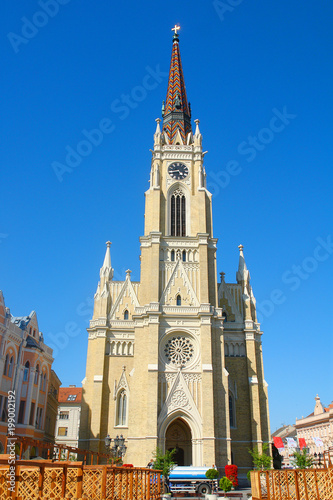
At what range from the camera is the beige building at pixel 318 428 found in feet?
232

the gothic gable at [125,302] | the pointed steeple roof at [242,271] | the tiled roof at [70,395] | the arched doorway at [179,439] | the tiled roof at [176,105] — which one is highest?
the tiled roof at [176,105]

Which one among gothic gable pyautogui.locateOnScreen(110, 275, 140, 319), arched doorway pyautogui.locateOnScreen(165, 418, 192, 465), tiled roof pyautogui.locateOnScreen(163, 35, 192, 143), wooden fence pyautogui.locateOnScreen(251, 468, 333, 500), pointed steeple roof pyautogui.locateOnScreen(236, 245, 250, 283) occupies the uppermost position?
tiled roof pyautogui.locateOnScreen(163, 35, 192, 143)

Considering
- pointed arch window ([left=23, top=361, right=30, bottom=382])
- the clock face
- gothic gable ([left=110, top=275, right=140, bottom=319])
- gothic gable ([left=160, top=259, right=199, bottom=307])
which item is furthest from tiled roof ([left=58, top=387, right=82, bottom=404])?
the clock face

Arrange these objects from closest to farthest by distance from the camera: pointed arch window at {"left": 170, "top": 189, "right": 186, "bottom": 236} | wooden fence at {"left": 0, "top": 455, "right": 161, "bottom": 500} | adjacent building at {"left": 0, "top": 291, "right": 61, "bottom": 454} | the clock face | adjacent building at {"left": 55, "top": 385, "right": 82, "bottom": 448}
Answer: wooden fence at {"left": 0, "top": 455, "right": 161, "bottom": 500} < adjacent building at {"left": 0, "top": 291, "right": 61, "bottom": 454} < pointed arch window at {"left": 170, "top": 189, "right": 186, "bottom": 236} < the clock face < adjacent building at {"left": 55, "top": 385, "right": 82, "bottom": 448}

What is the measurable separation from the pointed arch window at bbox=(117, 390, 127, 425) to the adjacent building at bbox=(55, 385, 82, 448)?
24.5m

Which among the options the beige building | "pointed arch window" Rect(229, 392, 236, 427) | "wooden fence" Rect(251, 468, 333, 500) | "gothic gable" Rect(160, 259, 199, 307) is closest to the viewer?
"wooden fence" Rect(251, 468, 333, 500)

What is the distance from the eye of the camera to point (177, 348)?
43000mm

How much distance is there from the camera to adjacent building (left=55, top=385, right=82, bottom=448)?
64.8 meters

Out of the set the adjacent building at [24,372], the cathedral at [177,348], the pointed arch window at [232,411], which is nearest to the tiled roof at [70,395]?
the cathedral at [177,348]

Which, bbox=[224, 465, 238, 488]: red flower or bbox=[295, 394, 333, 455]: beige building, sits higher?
bbox=[295, 394, 333, 455]: beige building

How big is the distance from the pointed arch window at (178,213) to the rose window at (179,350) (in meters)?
11.2

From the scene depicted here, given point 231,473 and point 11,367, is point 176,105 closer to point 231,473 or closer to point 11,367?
point 11,367

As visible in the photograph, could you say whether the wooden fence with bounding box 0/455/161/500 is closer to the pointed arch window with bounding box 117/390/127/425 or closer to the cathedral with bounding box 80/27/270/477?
the cathedral with bounding box 80/27/270/477

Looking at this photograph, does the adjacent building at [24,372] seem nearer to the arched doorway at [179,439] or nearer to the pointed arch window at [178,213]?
the arched doorway at [179,439]
